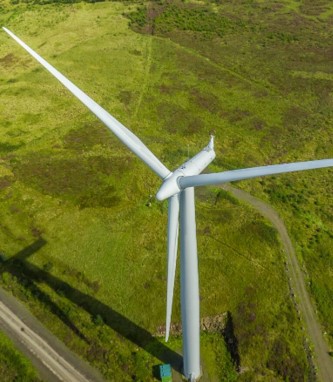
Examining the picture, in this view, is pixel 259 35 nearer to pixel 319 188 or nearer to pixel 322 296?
pixel 319 188

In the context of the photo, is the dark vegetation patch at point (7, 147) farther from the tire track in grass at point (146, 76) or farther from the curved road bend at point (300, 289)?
the curved road bend at point (300, 289)

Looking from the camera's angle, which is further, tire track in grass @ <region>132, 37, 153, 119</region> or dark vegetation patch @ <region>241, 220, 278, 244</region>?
tire track in grass @ <region>132, 37, 153, 119</region>

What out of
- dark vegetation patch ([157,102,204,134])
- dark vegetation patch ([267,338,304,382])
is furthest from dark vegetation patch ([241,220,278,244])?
dark vegetation patch ([157,102,204,134])

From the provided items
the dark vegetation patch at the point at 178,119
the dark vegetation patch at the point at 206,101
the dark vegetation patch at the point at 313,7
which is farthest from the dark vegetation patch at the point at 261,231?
the dark vegetation patch at the point at 313,7

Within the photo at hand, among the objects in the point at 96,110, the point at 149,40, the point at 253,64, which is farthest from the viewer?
the point at 149,40

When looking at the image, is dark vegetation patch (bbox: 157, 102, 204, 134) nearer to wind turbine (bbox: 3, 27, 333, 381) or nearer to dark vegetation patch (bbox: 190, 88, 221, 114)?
dark vegetation patch (bbox: 190, 88, 221, 114)

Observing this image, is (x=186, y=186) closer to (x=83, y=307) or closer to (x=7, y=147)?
(x=83, y=307)

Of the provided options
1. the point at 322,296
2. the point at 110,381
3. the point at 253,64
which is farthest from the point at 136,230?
the point at 253,64

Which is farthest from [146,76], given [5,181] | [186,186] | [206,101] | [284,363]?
[186,186]
